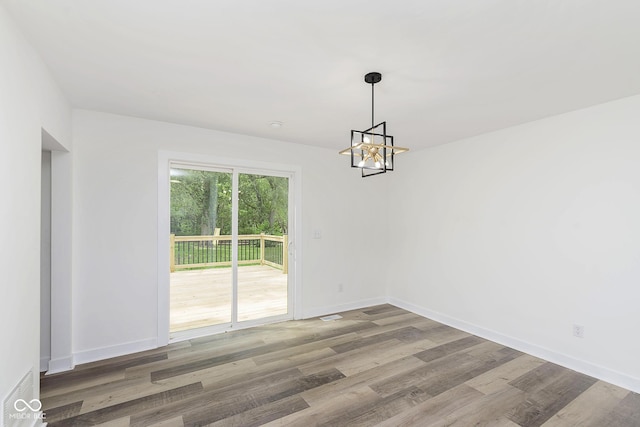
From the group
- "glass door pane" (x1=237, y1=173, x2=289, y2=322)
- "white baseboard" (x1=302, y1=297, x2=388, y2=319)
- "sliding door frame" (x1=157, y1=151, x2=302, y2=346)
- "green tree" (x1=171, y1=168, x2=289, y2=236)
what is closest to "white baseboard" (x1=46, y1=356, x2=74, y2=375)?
"sliding door frame" (x1=157, y1=151, x2=302, y2=346)

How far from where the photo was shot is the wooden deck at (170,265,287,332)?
3.59 meters

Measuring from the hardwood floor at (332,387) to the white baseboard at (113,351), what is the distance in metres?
0.09

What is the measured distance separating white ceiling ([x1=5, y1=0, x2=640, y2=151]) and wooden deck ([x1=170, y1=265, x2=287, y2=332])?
195 centimetres

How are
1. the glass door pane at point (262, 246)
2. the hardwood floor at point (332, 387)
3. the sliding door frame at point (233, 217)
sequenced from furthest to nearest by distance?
1. the glass door pane at point (262, 246)
2. the sliding door frame at point (233, 217)
3. the hardwood floor at point (332, 387)

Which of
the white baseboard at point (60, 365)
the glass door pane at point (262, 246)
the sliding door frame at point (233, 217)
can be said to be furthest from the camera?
the glass door pane at point (262, 246)

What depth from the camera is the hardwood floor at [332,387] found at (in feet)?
7.02

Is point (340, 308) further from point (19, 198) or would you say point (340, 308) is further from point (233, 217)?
point (19, 198)

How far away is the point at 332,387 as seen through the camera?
2512 millimetres

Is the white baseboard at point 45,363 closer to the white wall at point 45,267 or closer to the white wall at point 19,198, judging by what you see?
the white wall at point 45,267

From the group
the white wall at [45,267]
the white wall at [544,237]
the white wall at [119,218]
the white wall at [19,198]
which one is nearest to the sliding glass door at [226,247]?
the white wall at [119,218]

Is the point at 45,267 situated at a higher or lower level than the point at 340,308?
higher

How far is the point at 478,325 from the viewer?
3703mm

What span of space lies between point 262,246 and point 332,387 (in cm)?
207

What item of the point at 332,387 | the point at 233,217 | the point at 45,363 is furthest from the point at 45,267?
the point at 332,387
